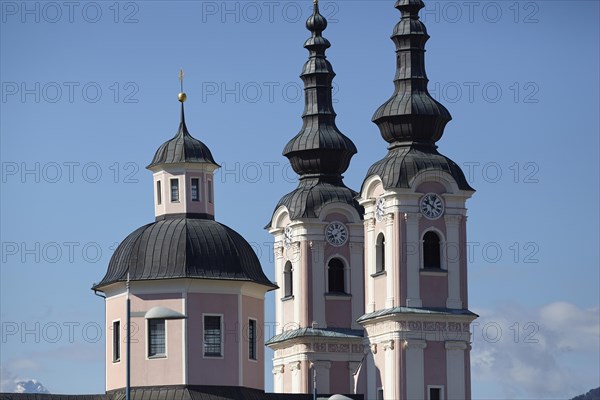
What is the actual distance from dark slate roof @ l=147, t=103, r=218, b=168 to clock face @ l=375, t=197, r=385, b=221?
40.8 ft

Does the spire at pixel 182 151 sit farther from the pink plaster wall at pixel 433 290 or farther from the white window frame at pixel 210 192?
the pink plaster wall at pixel 433 290

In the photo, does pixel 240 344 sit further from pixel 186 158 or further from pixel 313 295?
pixel 313 295

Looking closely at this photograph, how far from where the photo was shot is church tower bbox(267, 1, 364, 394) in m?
100

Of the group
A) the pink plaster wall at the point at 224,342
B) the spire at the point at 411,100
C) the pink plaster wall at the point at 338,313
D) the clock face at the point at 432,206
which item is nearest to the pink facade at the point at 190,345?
the pink plaster wall at the point at 224,342

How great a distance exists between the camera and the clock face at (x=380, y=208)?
93062 millimetres

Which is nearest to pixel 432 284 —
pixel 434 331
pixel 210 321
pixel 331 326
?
pixel 434 331

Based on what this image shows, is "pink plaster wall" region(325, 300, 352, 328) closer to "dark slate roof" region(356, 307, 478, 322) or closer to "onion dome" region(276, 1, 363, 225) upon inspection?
"onion dome" region(276, 1, 363, 225)

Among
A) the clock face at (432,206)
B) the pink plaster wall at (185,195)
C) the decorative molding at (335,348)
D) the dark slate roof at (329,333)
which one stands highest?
the clock face at (432,206)

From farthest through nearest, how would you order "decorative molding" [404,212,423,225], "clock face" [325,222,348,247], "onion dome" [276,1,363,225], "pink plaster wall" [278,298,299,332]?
"onion dome" [276,1,363,225]
"pink plaster wall" [278,298,299,332]
"clock face" [325,222,348,247]
"decorative molding" [404,212,423,225]

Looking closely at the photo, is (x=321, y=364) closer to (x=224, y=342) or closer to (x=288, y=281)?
(x=288, y=281)

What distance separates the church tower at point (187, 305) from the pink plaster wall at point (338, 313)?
18741 mm

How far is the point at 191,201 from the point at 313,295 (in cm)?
1947

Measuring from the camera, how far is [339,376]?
10006 centimetres

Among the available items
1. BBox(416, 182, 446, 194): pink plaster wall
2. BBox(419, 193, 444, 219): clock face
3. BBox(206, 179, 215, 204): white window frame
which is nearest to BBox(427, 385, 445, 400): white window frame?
BBox(419, 193, 444, 219): clock face
